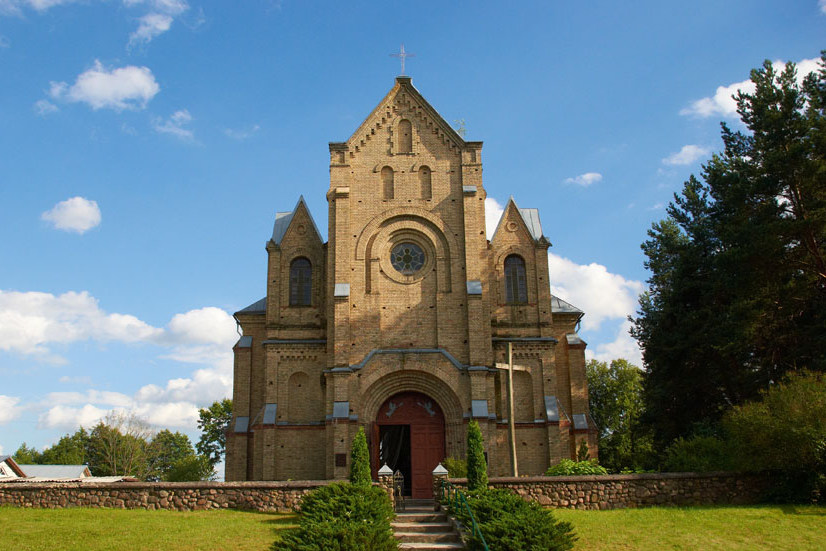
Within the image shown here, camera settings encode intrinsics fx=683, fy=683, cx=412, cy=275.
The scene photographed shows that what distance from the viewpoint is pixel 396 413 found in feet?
88.6

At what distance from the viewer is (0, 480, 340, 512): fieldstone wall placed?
18156 millimetres

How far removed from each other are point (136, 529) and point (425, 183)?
714 inches

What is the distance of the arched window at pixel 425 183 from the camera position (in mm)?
29067

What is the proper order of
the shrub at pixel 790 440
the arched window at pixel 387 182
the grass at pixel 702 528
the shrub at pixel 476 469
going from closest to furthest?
the grass at pixel 702 528, the shrub at pixel 790 440, the shrub at pixel 476 469, the arched window at pixel 387 182

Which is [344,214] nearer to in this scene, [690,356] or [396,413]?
[396,413]

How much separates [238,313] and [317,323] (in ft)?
14.3

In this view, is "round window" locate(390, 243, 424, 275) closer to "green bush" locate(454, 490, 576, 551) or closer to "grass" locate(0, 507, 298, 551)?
"grass" locate(0, 507, 298, 551)

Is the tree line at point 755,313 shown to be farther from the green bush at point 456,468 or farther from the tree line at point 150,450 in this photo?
the tree line at point 150,450

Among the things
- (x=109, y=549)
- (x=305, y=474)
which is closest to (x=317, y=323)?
(x=305, y=474)

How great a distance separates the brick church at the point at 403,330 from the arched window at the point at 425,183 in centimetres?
9

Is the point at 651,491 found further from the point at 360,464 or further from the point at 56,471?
the point at 56,471

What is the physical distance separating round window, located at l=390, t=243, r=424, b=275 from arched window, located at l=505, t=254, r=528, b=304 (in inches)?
170

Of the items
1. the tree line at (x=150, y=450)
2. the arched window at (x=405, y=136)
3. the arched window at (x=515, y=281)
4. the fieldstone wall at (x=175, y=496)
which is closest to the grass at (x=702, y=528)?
the fieldstone wall at (x=175, y=496)

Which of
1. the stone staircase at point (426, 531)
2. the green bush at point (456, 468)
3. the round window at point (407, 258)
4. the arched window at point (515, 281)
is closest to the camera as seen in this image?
the stone staircase at point (426, 531)
